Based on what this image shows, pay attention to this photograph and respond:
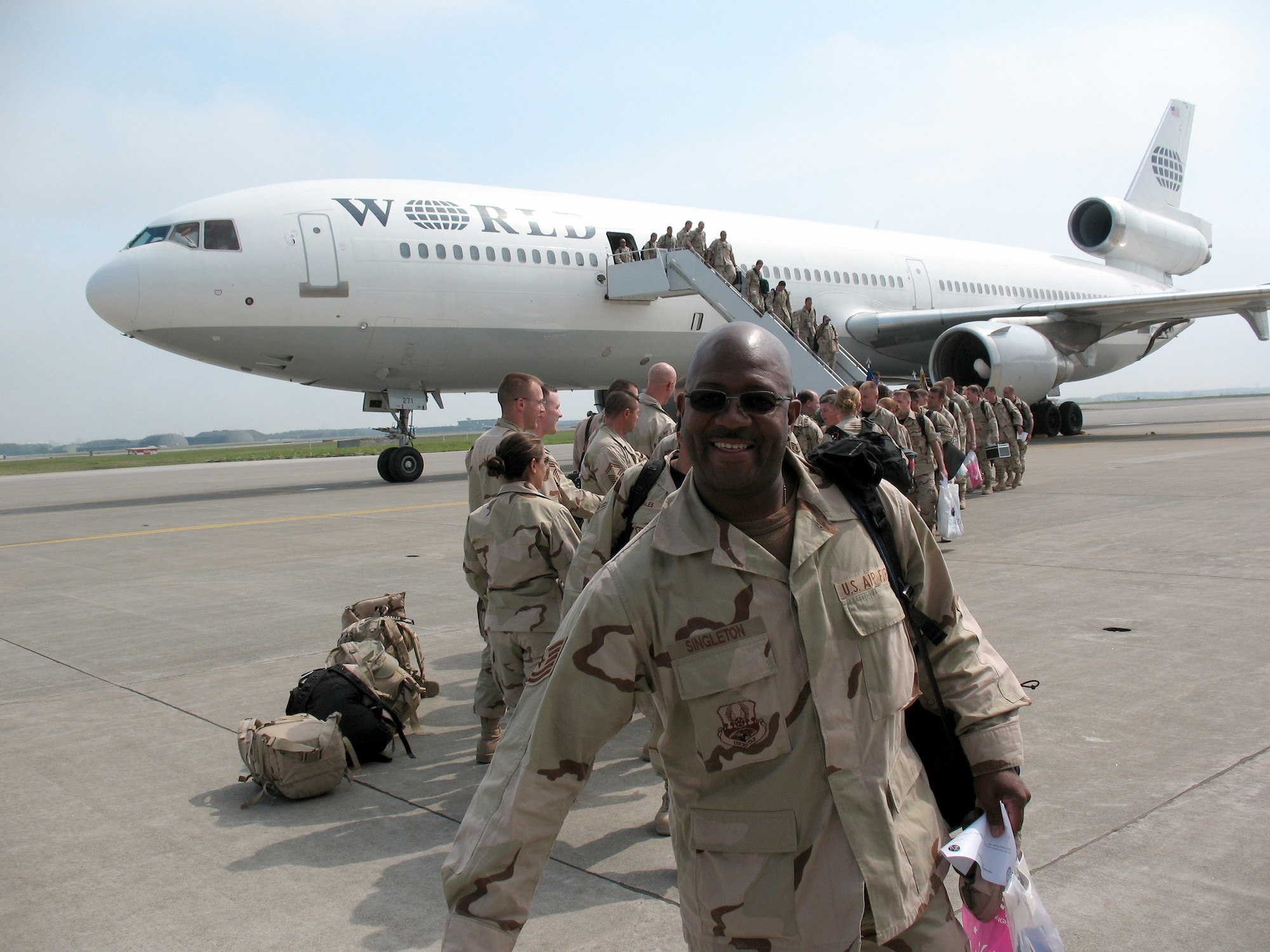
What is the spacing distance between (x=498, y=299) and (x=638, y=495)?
13.8 m

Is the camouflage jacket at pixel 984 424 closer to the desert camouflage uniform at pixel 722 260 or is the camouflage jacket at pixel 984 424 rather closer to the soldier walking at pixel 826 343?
the soldier walking at pixel 826 343

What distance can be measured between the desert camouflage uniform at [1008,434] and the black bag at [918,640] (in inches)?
488

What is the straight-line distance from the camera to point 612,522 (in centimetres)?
305

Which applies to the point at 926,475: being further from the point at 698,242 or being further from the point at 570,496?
the point at 698,242

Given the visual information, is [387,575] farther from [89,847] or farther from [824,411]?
[89,847]

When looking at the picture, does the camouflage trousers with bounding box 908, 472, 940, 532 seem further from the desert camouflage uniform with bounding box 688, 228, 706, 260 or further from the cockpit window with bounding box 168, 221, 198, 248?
the cockpit window with bounding box 168, 221, 198, 248

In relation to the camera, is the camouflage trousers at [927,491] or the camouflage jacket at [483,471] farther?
the camouflage trousers at [927,491]

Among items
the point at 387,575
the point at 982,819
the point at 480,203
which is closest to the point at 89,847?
the point at 982,819

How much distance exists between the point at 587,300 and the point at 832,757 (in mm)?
16163

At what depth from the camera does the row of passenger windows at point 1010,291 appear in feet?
80.4

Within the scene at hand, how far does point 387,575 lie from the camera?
876 centimetres

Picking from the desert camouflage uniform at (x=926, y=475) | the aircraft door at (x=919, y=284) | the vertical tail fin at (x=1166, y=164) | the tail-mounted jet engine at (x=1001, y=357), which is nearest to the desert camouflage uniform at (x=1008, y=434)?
the desert camouflage uniform at (x=926, y=475)

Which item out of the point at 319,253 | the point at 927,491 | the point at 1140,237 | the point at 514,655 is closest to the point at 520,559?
the point at 514,655

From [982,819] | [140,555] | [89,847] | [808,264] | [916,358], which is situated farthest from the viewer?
[916,358]
